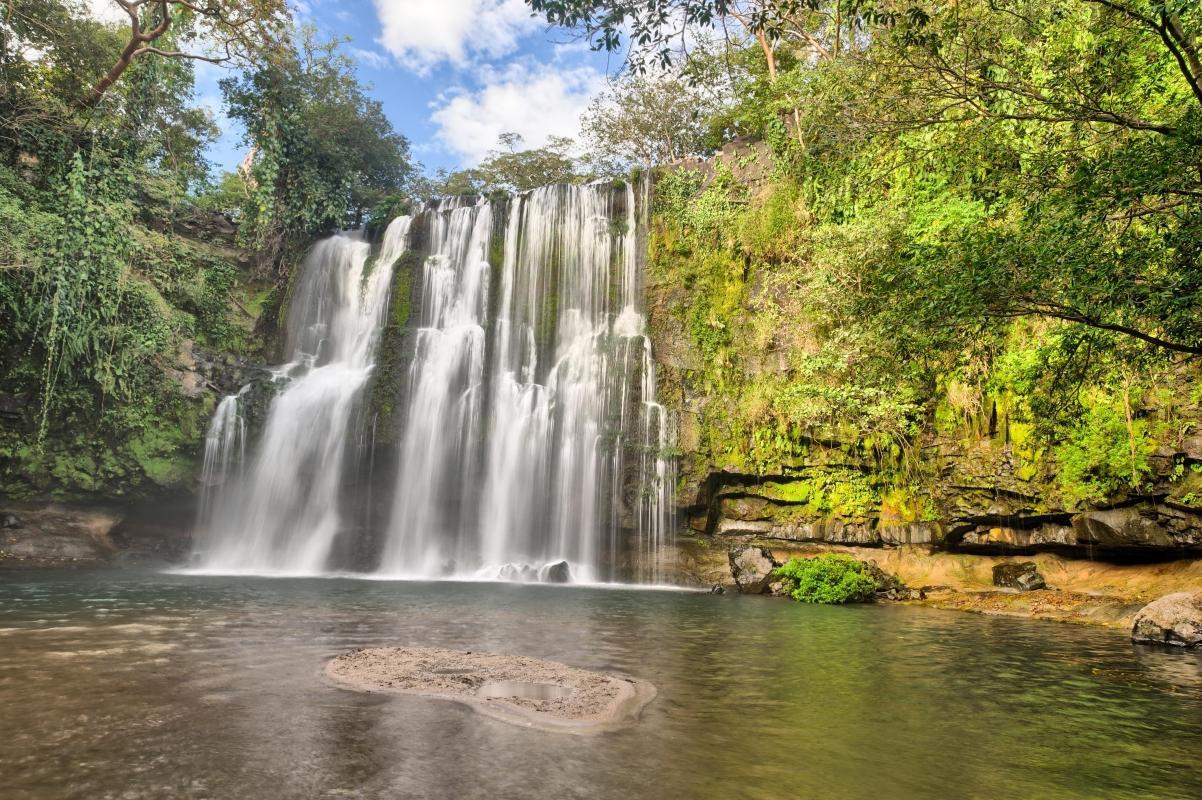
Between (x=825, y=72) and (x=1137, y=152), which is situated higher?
(x=825, y=72)

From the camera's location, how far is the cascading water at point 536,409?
786 inches

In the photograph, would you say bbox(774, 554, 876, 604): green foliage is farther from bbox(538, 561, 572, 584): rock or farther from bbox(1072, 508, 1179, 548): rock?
bbox(538, 561, 572, 584): rock

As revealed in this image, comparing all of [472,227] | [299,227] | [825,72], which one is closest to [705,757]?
[825,72]

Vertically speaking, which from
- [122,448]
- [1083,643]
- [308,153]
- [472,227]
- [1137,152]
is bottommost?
[1083,643]

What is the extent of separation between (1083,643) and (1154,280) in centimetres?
603

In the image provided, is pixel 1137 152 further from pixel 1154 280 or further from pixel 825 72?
pixel 825 72

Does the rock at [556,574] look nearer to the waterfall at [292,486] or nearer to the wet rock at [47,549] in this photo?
the waterfall at [292,486]

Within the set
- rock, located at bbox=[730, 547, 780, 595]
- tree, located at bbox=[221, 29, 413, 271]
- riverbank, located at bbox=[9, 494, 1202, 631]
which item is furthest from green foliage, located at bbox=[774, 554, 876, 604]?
tree, located at bbox=[221, 29, 413, 271]

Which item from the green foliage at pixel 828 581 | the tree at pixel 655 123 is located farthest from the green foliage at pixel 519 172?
the green foliage at pixel 828 581

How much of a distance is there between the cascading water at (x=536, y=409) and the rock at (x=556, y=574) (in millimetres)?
83

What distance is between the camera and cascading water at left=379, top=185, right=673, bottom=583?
1997cm

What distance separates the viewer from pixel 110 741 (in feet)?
14.5

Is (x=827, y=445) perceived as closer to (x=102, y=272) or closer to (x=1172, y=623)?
(x=1172, y=623)

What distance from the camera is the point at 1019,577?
14836 mm
